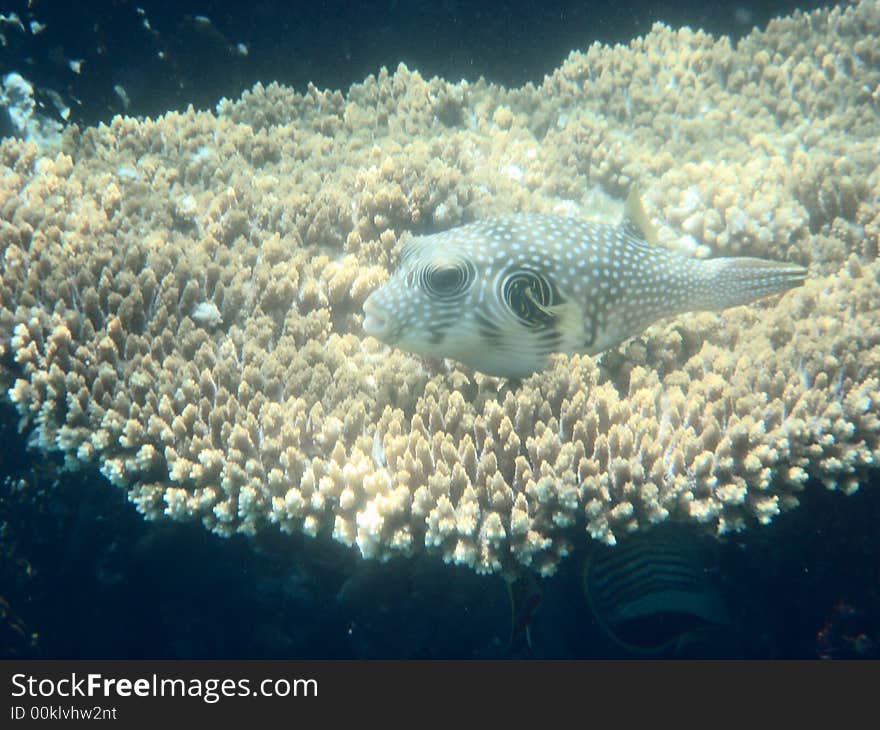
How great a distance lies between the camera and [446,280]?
11.3ft

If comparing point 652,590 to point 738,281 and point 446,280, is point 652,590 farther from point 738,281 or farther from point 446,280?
point 446,280

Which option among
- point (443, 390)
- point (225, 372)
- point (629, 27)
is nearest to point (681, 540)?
point (443, 390)

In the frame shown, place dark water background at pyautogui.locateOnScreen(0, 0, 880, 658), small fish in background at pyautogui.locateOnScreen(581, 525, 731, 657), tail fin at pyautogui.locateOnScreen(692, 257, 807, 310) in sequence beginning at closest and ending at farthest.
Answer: small fish in background at pyautogui.locateOnScreen(581, 525, 731, 657), tail fin at pyautogui.locateOnScreen(692, 257, 807, 310), dark water background at pyautogui.locateOnScreen(0, 0, 880, 658)

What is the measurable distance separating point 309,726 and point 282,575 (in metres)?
1.08

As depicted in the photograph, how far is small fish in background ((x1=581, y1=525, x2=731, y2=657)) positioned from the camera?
12.3 feet

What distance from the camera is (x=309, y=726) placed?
4.06m

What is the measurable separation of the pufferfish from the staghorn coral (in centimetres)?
26

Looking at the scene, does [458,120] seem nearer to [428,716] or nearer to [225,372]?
[225,372]

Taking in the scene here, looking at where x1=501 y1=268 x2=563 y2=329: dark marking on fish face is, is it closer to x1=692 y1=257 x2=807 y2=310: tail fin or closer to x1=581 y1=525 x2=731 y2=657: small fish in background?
x1=692 y1=257 x2=807 y2=310: tail fin

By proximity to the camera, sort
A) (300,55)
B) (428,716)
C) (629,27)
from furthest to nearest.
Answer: (629,27) < (300,55) < (428,716)

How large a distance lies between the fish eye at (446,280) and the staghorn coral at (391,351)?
690 millimetres

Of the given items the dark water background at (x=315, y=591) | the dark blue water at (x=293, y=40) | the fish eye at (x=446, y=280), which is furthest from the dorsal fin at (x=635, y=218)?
the dark blue water at (x=293, y=40)

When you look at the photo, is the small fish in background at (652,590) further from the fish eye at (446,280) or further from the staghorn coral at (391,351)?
the fish eye at (446,280)

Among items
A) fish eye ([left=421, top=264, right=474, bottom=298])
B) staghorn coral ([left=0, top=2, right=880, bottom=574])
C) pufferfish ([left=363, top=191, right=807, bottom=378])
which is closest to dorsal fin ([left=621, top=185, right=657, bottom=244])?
pufferfish ([left=363, top=191, right=807, bottom=378])
